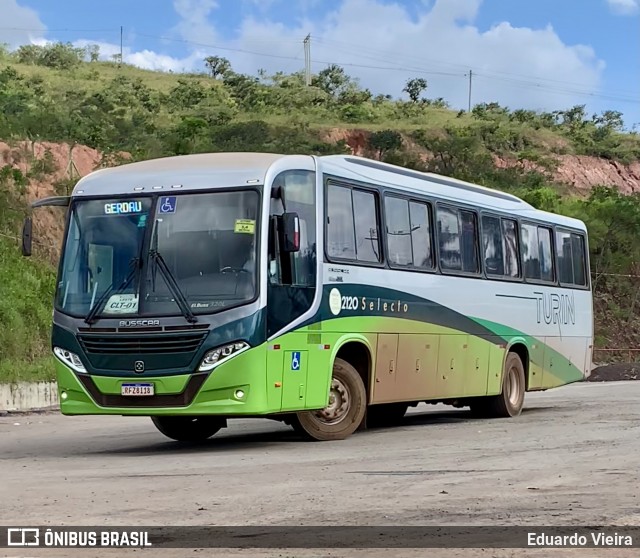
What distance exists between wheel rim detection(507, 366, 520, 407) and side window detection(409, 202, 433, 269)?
3.62 m

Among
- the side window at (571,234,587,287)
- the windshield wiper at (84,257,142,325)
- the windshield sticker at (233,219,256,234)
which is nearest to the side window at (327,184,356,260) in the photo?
the windshield sticker at (233,219,256,234)

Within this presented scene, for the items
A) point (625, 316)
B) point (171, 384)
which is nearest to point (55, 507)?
point (171, 384)

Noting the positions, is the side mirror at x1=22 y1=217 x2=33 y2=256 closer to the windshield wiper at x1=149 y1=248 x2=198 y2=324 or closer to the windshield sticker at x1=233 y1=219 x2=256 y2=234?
the windshield wiper at x1=149 y1=248 x2=198 y2=324

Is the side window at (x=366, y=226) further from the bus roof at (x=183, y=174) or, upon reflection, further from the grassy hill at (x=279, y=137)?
the grassy hill at (x=279, y=137)

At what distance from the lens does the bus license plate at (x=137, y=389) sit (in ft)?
44.5

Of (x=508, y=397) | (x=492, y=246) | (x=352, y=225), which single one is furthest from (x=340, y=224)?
(x=508, y=397)

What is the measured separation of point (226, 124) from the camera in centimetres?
6144

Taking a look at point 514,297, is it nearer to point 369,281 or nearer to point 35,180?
point 369,281

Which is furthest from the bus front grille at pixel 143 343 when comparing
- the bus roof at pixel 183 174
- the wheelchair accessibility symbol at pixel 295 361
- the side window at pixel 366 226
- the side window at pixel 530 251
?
the side window at pixel 530 251

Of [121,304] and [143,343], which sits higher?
[121,304]

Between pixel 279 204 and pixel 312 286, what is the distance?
1.06 metres

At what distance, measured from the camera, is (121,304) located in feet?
45.5

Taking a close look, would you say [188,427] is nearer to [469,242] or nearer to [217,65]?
[469,242]

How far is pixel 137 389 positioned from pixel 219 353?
1.03m
